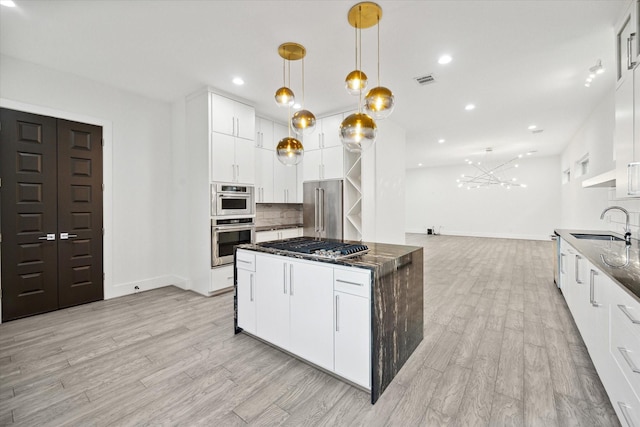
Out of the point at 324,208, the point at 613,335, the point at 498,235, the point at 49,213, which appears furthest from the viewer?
the point at 498,235

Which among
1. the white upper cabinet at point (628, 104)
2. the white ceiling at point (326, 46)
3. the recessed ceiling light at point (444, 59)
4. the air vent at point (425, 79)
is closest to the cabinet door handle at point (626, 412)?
the white upper cabinet at point (628, 104)

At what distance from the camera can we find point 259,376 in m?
2.15

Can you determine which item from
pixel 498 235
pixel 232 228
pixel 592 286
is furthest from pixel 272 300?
pixel 498 235

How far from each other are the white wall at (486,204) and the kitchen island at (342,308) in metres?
10.1

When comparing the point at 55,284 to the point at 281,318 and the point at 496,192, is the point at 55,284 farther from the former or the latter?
the point at 496,192

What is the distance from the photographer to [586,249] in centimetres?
263

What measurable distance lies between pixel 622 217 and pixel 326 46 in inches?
191

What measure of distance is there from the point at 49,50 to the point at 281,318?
3.93m

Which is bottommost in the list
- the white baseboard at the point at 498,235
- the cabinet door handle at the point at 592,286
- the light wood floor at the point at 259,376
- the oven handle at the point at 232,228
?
the light wood floor at the point at 259,376

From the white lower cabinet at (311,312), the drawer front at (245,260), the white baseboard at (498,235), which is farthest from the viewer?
the white baseboard at (498,235)

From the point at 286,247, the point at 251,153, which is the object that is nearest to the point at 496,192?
the point at 251,153

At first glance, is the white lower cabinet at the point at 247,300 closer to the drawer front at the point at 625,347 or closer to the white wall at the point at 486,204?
the drawer front at the point at 625,347

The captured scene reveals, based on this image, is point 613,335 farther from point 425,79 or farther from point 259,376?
point 425,79

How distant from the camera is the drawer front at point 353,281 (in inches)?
72.9
